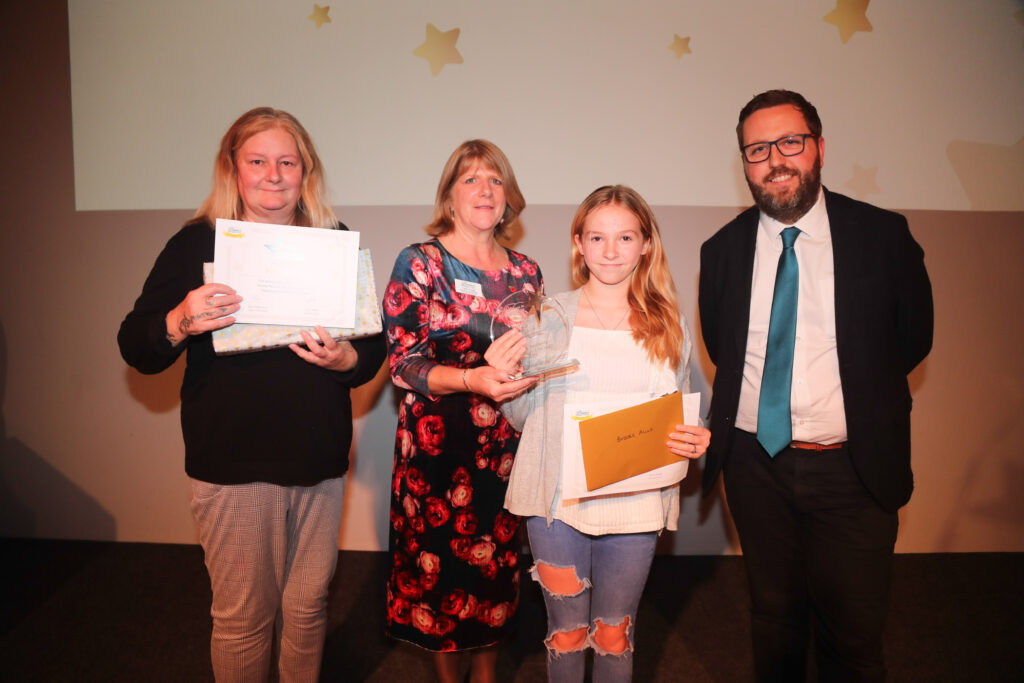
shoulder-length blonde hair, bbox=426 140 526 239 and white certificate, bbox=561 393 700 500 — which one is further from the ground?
shoulder-length blonde hair, bbox=426 140 526 239

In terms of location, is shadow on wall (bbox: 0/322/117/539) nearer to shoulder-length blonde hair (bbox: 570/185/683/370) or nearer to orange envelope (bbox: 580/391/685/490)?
orange envelope (bbox: 580/391/685/490)

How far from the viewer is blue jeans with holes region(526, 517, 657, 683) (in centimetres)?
154

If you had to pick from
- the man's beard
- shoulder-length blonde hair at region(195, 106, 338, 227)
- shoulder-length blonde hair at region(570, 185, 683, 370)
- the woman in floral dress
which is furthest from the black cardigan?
the man's beard

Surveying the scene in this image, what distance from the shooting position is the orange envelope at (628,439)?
1.40 meters

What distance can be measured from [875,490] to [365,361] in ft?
5.09

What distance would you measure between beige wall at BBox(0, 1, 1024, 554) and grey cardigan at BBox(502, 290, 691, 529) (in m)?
1.55

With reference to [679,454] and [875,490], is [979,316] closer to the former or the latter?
[875,490]

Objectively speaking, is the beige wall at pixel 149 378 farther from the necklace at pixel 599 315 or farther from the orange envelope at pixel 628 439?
the orange envelope at pixel 628 439

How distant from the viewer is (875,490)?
1.51 meters

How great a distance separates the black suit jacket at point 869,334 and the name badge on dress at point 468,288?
0.81 m

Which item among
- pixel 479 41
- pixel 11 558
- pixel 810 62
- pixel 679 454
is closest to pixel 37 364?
pixel 11 558

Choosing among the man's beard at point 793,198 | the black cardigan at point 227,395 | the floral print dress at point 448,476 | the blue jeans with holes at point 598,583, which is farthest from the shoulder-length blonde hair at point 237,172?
the man's beard at point 793,198

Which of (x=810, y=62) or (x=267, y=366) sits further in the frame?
(x=810, y=62)

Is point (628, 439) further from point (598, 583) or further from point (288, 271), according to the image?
point (288, 271)
